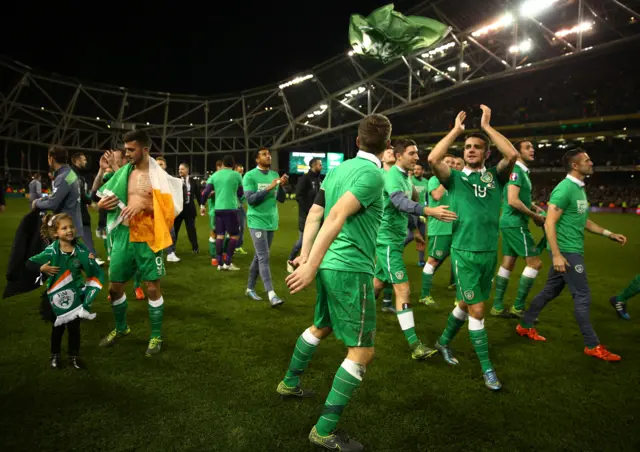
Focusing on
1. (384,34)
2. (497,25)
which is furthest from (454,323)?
(497,25)

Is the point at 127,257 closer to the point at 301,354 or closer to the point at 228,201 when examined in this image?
the point at 301,354

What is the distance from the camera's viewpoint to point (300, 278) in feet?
7.09

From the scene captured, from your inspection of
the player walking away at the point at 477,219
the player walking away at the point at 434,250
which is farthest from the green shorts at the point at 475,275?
the player walking away at the point at 434,250

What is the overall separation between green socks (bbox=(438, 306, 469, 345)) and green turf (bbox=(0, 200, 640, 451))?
25 cm

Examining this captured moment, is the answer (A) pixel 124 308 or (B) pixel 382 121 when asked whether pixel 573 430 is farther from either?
(A) pixel 124 308

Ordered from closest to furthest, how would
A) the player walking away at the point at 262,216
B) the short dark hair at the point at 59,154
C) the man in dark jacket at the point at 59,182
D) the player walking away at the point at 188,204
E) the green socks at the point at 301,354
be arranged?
the green socks at the point at 301,354, the man in dark jacket at the point at 59,182, the short dark hair at the point at 59,154, the player walking away at the point at 262,216, the player walking away at the point at 188,204

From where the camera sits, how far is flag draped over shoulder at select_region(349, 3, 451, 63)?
11.4 m

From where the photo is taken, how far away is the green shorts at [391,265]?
14.3 feet

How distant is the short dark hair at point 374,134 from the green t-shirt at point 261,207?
11.3 feet

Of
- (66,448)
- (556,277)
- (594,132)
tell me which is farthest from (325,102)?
(66,448)

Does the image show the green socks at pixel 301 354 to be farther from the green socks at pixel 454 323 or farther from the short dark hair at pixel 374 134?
the green socks at pixel 454 323

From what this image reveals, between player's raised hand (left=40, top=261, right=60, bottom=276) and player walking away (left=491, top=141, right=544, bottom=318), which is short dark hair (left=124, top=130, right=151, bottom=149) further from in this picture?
player walking away (left=491, top=141, right=544, bottom=318)

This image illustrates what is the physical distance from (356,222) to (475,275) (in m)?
1.53

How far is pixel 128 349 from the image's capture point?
13.5ft
